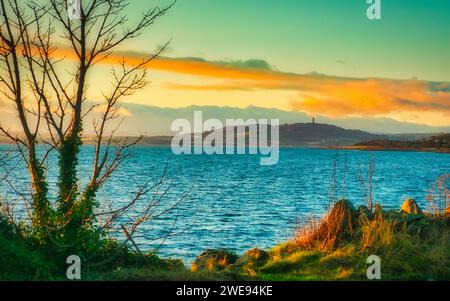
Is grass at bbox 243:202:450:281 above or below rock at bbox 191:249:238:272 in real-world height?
above

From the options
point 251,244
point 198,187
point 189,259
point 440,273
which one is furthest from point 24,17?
point 198,187

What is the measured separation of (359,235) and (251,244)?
13.7m

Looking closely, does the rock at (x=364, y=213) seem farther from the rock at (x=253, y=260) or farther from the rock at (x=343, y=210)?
the rock at (x=253, y=260)

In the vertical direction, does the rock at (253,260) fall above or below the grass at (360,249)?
below

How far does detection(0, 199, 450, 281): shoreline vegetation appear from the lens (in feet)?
36.1

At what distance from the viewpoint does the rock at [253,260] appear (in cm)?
1446

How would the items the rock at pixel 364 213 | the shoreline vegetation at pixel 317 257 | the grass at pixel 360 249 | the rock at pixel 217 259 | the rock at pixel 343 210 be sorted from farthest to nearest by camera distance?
the rock at pixel 217 259 → the rock at pixel 343 210 → the rock at pixel 364 213 → the grass at pixel 360 249 → the shoreline vegetation at pixel 317 257

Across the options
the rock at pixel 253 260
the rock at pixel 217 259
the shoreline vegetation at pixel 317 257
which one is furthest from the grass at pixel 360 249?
the rock at pixel 217 259

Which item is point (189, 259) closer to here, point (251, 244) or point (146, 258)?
point (251, 244)

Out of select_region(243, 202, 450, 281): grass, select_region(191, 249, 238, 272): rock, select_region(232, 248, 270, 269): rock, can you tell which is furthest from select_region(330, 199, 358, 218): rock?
select_region(191, 249, 238, 272): rock

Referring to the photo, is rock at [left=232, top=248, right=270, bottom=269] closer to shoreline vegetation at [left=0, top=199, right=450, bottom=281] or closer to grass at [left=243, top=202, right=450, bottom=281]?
shoreline vegetation at [left=0, top=199, right=450, bottom=281]

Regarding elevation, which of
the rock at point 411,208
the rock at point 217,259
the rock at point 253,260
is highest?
the rock at point 411,208
